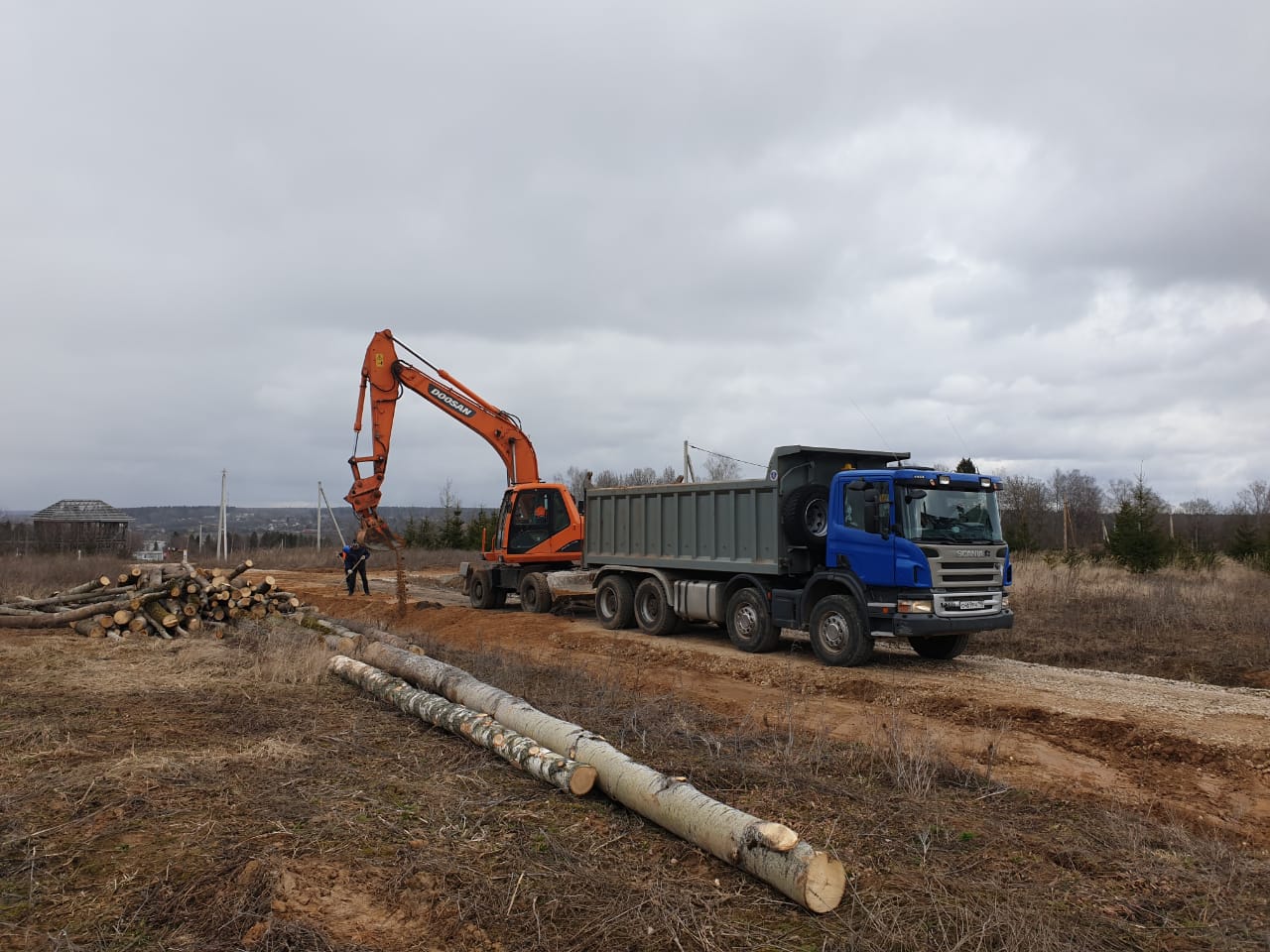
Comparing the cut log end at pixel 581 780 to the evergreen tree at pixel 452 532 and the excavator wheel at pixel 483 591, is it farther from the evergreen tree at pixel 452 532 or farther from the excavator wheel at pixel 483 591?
the evergreen tree at pixel 452 532

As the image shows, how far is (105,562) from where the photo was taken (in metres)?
30.8

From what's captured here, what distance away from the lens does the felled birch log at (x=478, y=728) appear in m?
5.88

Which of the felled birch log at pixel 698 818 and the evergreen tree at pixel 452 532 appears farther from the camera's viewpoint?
the evergreen tree at pixel 452 532

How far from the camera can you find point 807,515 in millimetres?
13508

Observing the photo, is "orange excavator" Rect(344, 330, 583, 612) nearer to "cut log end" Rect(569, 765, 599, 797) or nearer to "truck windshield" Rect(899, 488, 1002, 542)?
"truck windshield" Rect(899, 488, 1002, 542)

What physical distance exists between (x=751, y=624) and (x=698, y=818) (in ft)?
31.0

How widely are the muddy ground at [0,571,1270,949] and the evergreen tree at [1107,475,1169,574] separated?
53.7 ft

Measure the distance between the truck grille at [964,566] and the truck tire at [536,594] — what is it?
9519 millimetres

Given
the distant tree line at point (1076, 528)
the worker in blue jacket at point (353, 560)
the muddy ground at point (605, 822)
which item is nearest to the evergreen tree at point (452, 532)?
the distant tree line at point (1076, 528)

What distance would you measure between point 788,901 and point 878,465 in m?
10.8

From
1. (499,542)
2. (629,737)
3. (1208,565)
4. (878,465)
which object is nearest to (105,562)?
(499,542)

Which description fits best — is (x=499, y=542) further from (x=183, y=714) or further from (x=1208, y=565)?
(x=1208, y=565)

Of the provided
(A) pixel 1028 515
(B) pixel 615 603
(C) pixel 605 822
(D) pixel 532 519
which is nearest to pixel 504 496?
(D) pixel 532 519

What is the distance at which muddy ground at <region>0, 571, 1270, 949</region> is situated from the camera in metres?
4.06
